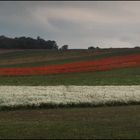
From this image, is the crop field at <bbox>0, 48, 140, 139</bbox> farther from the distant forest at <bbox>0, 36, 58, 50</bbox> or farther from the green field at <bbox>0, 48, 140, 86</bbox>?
the distant forest at <bbox>0, 36, 58, 50</bbox>

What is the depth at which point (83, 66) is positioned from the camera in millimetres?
46812

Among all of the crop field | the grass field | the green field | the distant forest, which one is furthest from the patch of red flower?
the distant forest

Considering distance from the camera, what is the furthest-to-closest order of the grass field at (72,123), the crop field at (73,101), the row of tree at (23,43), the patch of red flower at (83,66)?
the row of tree at (23,43)
the patch of red flower at (83,66)
the crop field at (73,101)
the grass field at (72,123)

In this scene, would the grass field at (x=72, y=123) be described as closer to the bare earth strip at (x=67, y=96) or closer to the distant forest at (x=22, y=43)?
the bare earth strip at (x=67, y=96)

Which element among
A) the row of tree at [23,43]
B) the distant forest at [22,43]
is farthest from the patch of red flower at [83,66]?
the distant forest at [22,43]

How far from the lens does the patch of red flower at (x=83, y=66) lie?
44206mm

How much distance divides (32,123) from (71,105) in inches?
237

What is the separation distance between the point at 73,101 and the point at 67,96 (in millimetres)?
1685

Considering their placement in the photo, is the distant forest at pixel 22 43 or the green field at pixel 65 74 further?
the distant forest at pixel 22 43

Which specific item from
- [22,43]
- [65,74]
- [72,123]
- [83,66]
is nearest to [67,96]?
[72,123]

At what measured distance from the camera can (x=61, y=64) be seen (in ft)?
162

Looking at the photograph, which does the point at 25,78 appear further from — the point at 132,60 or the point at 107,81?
the point at 132,60

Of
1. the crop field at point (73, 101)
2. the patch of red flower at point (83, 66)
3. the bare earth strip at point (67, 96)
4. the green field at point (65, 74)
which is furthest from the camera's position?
the patch of red flower at point (83, 66)

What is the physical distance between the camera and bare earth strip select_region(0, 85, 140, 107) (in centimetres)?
2328
